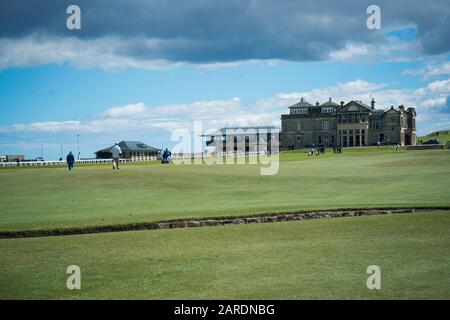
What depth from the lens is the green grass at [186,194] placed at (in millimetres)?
30453

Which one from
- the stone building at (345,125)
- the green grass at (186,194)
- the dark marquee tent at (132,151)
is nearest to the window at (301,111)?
the stone building at (345,125)

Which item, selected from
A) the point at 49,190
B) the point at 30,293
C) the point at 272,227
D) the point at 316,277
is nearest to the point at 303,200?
the point at 272,227

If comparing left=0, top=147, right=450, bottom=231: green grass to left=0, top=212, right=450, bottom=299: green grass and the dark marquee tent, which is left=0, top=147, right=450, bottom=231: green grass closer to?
left=0, top=212, right=450, bottom=299: green grass

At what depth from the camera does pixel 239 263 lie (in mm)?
17203

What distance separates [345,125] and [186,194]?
14988 cm

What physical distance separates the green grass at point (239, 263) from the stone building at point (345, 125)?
15698 centimetres

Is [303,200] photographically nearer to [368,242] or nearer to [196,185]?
[196,185]

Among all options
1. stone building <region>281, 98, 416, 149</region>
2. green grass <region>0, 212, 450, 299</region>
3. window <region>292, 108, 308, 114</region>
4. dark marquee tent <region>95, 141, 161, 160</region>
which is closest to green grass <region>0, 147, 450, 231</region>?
green grass <region>0, 212, 450, 299</region>

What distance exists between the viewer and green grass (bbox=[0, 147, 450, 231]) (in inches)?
1199

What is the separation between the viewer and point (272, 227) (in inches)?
1008

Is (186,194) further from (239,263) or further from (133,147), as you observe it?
(133,147)

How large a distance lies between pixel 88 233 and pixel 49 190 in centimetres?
1909

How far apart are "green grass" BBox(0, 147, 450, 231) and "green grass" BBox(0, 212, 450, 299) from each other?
5791 millimetres

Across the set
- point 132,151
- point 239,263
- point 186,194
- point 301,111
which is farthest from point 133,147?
point 239,263
